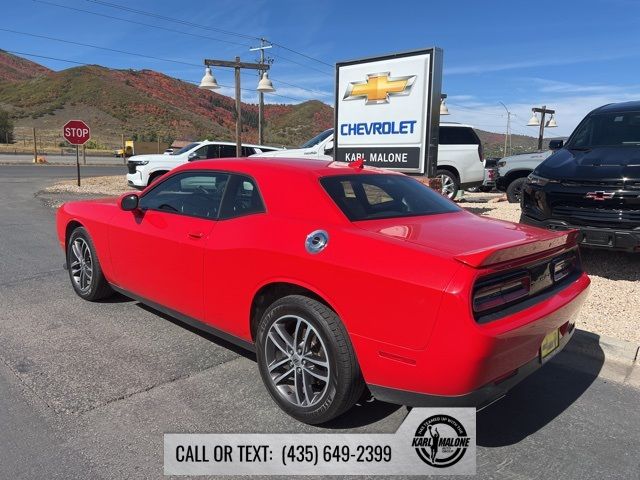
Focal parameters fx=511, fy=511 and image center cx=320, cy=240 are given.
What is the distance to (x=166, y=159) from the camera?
15.4m

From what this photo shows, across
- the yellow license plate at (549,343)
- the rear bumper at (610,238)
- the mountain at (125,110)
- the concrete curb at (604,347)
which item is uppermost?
the mountain at (125,110)

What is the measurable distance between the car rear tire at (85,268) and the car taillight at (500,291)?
3.72m

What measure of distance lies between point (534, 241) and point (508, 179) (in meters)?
10.2

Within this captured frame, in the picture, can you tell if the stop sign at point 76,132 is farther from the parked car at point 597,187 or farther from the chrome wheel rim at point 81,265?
the parked car at point 597,187

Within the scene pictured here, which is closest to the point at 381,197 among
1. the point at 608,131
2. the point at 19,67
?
the point at 608,131

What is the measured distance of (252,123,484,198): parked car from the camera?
41.7 feet

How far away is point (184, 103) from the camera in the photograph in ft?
315

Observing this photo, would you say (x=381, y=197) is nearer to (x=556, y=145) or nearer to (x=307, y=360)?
(x=307, y=360)

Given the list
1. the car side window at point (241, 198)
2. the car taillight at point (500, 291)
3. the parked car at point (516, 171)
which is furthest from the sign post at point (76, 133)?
the car taillight at point (500, 291)

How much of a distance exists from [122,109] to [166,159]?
6573 cm

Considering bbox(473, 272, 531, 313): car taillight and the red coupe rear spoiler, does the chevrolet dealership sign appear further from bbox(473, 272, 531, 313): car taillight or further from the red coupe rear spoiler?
bbox(473, 272, 531, 313): car taillight

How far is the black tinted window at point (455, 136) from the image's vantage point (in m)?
12.8

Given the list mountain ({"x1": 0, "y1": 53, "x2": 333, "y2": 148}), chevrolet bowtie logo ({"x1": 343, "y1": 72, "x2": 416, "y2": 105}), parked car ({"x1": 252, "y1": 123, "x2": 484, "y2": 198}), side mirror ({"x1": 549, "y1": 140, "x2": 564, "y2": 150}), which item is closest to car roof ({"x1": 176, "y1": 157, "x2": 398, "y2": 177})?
side mirror ({"x1": 549, "y1": 140, "x2": 564, "y2": 150})

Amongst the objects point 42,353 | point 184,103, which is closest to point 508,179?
point 42,353
